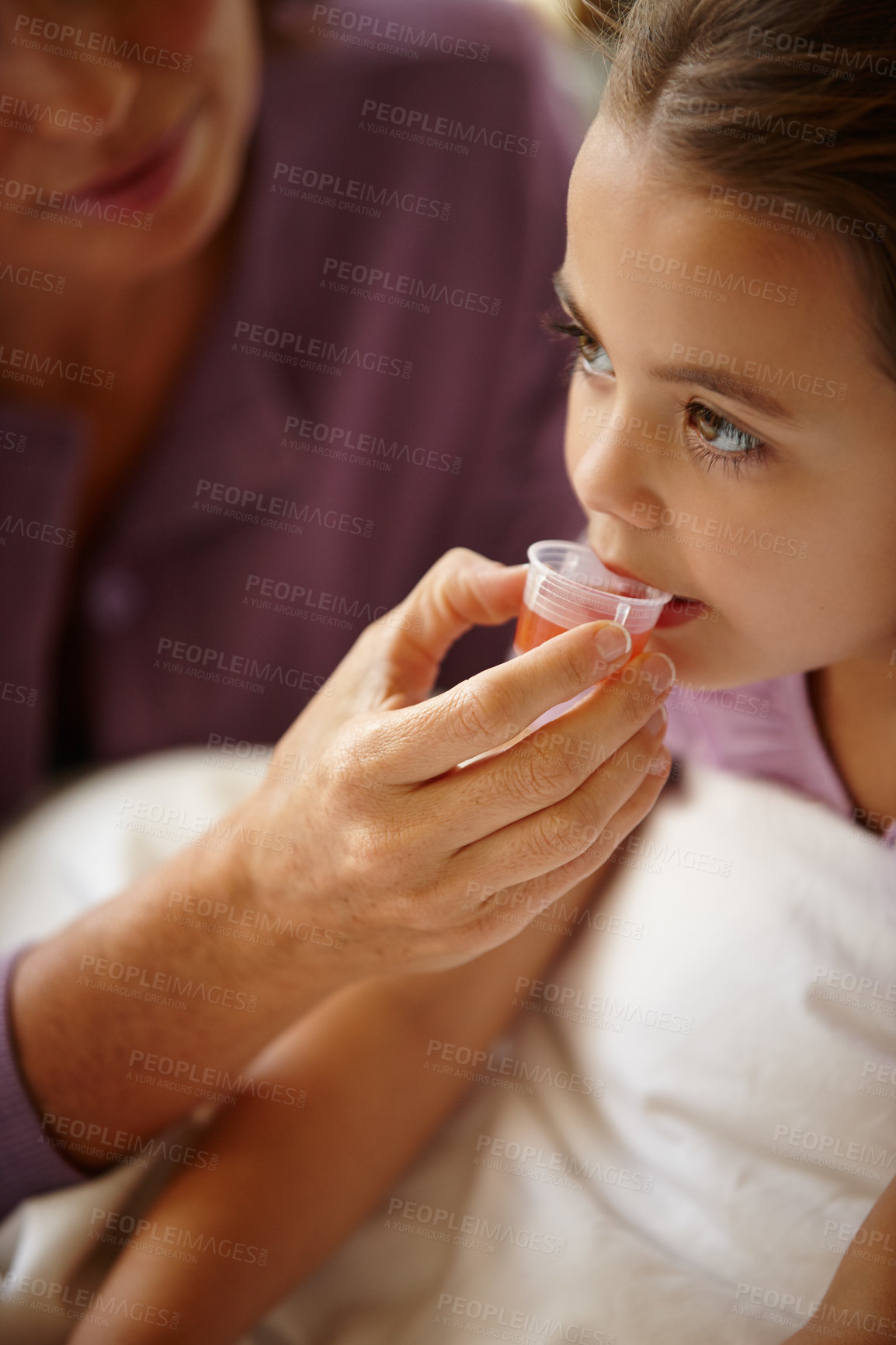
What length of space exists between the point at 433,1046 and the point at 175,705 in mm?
796

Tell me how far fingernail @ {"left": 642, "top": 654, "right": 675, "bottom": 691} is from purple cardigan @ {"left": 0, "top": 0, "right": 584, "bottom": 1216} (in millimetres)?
745

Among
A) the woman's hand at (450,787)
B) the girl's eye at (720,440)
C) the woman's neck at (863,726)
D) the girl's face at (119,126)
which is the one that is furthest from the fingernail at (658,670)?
the girl's face at (119,126)

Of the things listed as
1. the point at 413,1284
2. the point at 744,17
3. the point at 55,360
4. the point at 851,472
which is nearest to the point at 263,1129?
the point at 413,1284

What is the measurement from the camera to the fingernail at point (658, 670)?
2.44ft

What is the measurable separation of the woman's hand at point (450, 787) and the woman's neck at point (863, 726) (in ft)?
0.77

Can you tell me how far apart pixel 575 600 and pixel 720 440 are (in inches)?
5.7

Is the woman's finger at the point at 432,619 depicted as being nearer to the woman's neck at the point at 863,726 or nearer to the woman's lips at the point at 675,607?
the woman's lips at the point at 675,607

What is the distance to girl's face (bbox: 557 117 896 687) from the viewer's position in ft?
2.13

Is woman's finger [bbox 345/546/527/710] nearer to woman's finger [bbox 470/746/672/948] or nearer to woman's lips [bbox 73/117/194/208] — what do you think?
woman's finger [bbox 470/746/672/948]

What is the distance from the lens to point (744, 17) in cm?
64

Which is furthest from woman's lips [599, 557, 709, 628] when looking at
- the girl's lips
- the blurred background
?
the blurred background

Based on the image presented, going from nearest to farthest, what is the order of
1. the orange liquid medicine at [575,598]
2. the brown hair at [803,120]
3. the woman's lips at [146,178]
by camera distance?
the brown hair at [803,120], the orange liquid medicine at [575,598], the woman's lips at [146,178]

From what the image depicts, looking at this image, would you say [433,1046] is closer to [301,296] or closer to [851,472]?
[851,472]

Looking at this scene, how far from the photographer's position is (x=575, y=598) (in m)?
0.75
